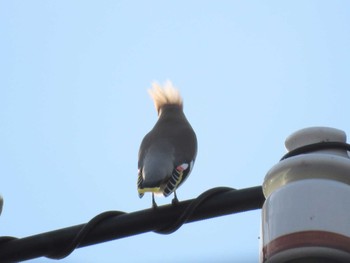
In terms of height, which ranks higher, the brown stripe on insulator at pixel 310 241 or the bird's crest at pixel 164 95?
the bird's crest at pixel 164 95

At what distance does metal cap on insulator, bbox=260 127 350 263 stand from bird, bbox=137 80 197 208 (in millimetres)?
3769

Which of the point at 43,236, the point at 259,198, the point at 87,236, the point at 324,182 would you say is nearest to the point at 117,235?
the point at 87,236

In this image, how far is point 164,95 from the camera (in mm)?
7453

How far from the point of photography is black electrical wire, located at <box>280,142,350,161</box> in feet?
4.18

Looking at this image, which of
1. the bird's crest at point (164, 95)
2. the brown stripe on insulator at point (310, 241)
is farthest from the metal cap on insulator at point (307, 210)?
the bird's crest at point (164, 95)

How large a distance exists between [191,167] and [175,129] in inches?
27.0

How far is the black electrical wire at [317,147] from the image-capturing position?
1274mm

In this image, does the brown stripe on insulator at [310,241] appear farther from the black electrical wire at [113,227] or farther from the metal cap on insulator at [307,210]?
the black electrical wire at [113,227]

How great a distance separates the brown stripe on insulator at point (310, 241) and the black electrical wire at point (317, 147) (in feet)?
0.91

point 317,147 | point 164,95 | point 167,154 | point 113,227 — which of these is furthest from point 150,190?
point 317,147

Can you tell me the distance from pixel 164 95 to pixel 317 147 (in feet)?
20.3

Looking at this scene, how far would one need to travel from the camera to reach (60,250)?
81.0 inches

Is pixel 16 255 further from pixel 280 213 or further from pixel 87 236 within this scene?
pixel 280 213

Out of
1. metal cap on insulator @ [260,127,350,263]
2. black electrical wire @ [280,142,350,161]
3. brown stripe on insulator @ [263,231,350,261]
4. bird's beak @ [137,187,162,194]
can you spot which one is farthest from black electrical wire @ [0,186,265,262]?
bird's beak @ [137,187,162,194]
